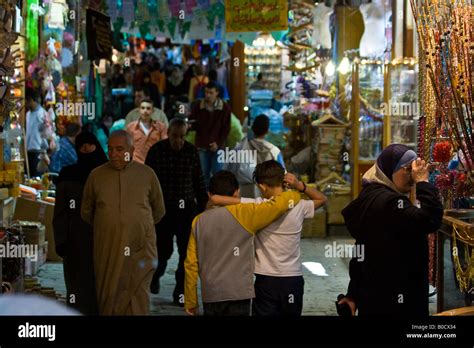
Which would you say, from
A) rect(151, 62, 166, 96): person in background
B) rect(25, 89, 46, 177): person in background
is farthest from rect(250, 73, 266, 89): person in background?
rect(25, 89, 46, 177): person in background

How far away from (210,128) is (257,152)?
79.3 inches

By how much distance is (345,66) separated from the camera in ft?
43.9

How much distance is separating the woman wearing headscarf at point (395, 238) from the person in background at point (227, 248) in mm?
734

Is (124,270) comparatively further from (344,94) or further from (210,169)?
(344,94)

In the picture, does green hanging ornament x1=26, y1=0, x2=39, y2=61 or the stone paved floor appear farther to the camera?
green hanging ornament x1=26, y1=0, x2=39, y2=61

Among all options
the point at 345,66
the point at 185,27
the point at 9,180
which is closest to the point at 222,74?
the point at 185,27

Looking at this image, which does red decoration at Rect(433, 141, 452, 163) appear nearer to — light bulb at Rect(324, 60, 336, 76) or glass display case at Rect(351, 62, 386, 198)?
glass display case at Rect(351, 62, 386, 198)

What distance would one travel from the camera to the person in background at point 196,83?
61.3 ft

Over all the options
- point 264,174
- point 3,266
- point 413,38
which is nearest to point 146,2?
point 413,38

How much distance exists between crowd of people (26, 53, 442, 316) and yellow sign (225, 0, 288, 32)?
3.20m

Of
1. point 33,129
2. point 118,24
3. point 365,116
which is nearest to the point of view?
point 365,116

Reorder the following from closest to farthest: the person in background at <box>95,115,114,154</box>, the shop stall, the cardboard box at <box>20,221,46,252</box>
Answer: the shop stall → the cardboard box at <box>20,221,46,252</box> → the person in background at <box>95,115,114,154</box>

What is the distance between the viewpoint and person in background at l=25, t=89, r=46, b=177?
1316 cm

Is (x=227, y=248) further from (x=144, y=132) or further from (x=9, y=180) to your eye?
(x=144, y=132)
